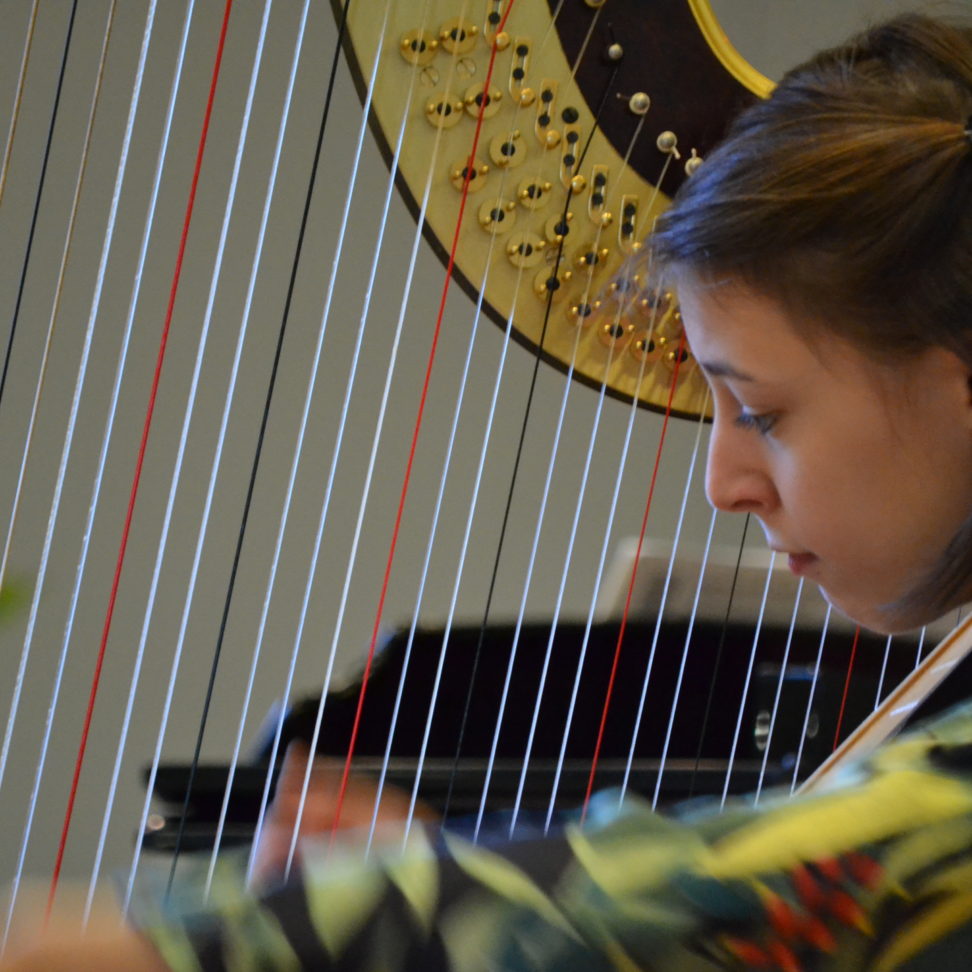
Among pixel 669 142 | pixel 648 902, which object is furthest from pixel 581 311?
pixel 648 902

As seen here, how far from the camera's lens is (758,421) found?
80 centimetres

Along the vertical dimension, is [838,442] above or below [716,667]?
above

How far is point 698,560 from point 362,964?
1.37 meters

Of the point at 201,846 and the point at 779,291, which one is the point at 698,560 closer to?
the point at 201,846

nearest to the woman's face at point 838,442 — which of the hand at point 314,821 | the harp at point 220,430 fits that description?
the hand at point 314,821

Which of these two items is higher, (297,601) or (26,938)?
(26,938)

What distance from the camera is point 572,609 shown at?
3531 millimetres

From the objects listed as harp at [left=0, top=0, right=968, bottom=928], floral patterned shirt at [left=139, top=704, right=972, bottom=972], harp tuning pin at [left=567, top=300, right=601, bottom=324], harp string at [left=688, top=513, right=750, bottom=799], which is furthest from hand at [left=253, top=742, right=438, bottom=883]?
harp at [left=0, top=0, right=968, bottom=928]

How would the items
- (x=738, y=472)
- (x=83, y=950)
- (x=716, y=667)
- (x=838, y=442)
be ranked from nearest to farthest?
(x=83, y=950), (x=838, y=442), (x=738, y=472), (x=716, y=667)

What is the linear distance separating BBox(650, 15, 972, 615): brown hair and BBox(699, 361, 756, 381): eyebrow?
4cm

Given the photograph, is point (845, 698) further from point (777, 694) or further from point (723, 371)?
point (723, 371)

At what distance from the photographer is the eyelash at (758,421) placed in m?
A: 0.78

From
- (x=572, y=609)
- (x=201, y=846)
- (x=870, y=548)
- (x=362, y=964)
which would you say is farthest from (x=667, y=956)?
(x=572, y=609)

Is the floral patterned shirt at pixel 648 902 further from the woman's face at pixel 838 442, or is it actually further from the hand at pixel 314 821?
the woman's face at pixel 838 442
